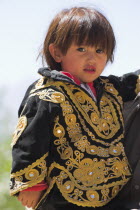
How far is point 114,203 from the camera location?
2.01 m

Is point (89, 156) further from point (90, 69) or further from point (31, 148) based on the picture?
point (90, 69)

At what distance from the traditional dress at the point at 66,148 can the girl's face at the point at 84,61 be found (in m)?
0.08

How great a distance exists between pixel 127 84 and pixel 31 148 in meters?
0.77

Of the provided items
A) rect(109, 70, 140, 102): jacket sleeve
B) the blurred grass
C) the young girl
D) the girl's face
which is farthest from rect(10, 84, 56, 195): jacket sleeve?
the blurred grass

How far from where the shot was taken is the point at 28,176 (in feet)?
6.15

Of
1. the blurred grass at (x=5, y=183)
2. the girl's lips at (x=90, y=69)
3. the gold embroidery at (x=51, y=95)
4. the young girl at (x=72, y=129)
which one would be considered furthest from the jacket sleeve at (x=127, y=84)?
the blurred grass at (x=5, y=183)

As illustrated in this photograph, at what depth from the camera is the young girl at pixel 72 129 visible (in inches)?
74.8

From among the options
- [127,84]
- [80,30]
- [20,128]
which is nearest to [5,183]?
[127,84]

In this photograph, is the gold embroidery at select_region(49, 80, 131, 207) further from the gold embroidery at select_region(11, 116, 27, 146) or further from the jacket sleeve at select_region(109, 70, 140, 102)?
the jacket sleeve at select_region(109, 70, 140, 102)

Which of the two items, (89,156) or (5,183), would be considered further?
(5,183)

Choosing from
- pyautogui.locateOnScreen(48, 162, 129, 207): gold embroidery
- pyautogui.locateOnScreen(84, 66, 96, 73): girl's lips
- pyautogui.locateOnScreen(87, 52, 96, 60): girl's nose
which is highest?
pyautogui.locateOnScreen(87, 52, 96, 60): girl's nose

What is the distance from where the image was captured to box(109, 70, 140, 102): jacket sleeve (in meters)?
2.36

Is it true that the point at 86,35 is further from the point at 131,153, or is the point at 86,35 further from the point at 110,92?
the point at 131,153

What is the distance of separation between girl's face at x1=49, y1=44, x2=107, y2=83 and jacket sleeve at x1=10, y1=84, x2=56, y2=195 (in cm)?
28
